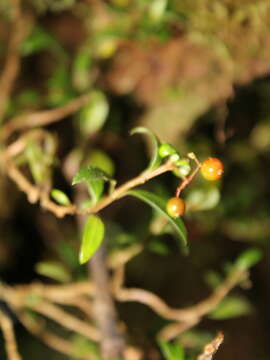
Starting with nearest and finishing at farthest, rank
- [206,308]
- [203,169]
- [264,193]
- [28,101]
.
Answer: [203,169], [206,308], [28,101], [264,193]

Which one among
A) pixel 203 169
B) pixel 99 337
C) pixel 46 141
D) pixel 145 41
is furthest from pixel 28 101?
pixel 203 169

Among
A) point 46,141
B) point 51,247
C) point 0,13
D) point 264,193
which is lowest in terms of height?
point 51,247

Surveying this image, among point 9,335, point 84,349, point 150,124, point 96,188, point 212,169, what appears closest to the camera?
point 212,169

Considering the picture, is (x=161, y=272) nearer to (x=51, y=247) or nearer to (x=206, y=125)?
(x=51, y=247)

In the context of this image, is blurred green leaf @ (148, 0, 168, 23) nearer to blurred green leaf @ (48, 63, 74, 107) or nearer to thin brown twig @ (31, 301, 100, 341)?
blurred green leaf @ (48, 63, 74, 107)

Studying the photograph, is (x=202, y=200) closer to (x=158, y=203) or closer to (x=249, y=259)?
(x=249, y=259)

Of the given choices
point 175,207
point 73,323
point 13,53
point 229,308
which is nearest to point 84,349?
point 73,323
